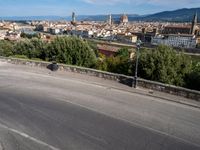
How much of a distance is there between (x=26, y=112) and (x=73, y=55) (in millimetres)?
12843

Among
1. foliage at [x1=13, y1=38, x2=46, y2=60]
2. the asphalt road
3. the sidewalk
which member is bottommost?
the sidewalk

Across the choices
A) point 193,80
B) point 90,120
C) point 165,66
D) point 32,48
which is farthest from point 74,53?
point 90,120

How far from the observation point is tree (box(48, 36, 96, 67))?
23.3m

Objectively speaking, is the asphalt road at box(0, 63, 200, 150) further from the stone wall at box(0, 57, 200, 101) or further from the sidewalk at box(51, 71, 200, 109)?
the stone wall at box(0, 57, 200, 101)

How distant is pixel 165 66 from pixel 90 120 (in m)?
8.37

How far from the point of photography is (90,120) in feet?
33.7

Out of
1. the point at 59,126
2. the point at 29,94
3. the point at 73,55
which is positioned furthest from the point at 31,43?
the point at 59,126

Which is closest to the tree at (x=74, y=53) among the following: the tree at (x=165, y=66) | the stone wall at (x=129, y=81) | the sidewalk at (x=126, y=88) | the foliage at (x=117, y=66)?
the foliage at (x=117, y=66)

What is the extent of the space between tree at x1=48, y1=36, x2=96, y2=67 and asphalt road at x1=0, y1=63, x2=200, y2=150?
7.93 meters

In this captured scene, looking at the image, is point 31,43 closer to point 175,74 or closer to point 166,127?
point 175,74

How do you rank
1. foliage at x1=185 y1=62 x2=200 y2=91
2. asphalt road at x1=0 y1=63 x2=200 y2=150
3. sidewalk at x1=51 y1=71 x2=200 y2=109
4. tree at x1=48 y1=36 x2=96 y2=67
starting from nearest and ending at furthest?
asphalt road at x1=0 y1=63 x2=200 y2=150 < sidewalk at x1=51 y1=71 x2=200 y2=109 < foliage at x1=185 y1=62 x2=200 y2=91 < tree at x1=48 y1=36 x2=96 y2=67

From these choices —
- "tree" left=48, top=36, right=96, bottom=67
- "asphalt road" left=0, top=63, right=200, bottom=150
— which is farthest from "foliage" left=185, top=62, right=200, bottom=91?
"tree" left=48, top=36, right=96, bottom=67

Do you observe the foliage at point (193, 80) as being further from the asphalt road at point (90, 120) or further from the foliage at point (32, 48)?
the foliage at point (32, 48)

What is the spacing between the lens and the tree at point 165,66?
54.7 ft
